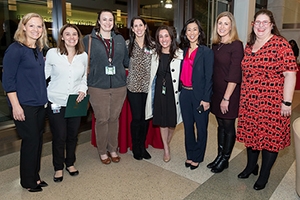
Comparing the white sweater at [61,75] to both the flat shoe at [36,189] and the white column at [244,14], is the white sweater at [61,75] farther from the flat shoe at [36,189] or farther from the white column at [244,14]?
the white column at [244,14]

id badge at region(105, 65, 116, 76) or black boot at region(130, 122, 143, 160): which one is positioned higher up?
id badge at region(105, 65, 116, 76)

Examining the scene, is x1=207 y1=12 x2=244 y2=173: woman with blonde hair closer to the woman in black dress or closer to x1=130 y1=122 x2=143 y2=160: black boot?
the woman in black dress

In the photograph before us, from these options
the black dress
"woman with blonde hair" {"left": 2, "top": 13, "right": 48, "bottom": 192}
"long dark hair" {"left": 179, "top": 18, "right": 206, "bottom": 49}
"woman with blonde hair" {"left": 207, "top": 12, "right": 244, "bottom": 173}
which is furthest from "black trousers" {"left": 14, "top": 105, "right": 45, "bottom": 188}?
"woman with blonde hair" {"left": 207, "top": 12, "right": 244, "bottom": 173}

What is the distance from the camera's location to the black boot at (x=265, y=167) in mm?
2459

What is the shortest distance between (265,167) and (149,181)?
1155 millimetres

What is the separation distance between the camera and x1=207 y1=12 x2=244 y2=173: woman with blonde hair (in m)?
2.51

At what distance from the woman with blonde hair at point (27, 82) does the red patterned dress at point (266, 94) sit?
72.8 inches

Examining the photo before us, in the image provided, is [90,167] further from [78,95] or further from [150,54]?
[150,54]

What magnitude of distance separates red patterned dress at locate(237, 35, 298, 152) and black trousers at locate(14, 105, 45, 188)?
6.25ft

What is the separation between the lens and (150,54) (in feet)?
9.61

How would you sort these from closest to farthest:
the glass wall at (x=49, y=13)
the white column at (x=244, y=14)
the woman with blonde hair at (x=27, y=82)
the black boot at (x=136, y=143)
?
the woman with blonde hair at (x=27, y=82)
the black boot at (x=136, y=143)
the glass wall at (x=49, y=13)
the white column at (x=244, y=14)

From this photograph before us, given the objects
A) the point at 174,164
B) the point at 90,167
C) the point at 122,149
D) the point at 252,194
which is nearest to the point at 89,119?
the point at 122,149

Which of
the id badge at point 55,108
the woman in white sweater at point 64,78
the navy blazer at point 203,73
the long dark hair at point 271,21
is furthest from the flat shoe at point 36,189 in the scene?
the long dark hair at point 271,21

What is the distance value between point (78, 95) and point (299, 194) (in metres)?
2.24
